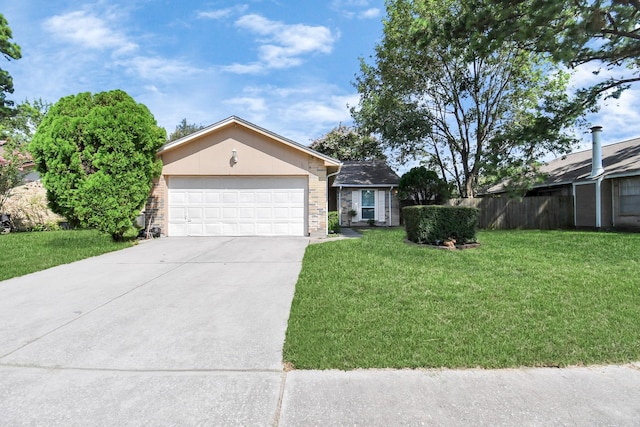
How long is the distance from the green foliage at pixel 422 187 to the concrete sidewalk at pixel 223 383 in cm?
1396

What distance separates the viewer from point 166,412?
94.9 inches

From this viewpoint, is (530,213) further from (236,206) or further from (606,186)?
(236,206)

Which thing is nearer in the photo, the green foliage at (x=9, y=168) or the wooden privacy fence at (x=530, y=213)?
the green foliage at (x=9, y=168)

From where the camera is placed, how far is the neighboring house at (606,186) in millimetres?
13914

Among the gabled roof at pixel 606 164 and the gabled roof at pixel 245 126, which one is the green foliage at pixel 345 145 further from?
the gabled roof at pixel 245 126

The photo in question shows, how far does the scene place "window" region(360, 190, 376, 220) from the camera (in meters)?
19.1

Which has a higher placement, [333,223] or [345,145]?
[345,145]

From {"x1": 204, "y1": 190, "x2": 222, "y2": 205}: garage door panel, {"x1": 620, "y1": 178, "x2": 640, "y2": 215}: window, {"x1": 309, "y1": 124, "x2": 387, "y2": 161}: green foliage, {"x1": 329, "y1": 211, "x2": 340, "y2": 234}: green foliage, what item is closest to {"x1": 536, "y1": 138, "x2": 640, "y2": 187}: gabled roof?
{"x1": 620, "y1": 178, "x2": 640, "y2": 215}: window

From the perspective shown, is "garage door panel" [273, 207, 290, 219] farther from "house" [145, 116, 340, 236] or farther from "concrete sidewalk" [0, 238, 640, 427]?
"concrete sidewalk" [0, 238, 640, 427]

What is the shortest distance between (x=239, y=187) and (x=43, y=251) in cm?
593

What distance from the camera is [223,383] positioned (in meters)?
2.80

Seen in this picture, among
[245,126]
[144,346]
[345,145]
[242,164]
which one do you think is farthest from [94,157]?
[345,145]

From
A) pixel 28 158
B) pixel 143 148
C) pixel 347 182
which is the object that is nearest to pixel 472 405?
pixel 143 148

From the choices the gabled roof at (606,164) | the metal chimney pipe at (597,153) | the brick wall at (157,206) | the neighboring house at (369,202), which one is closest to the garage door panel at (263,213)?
the brick wall at (157,206)
